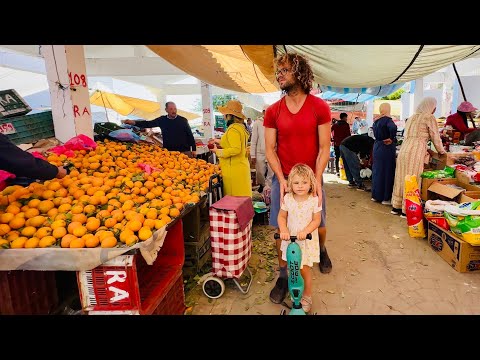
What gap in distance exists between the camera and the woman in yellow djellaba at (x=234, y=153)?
443cm

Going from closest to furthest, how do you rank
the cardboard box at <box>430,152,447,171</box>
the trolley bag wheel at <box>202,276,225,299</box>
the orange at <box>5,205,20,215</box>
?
the orange at <box>5,205,20,215</box>
the trolley bag wheel at <box>202,276,225,299</box>
the cardboard box at <box>430,152,447,171</box>

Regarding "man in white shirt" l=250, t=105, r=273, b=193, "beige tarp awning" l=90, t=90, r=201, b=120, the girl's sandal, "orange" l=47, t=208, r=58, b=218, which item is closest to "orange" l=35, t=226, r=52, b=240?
"orange" l=47, t=208, r=58, b=218

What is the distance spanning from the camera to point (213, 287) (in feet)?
10.7

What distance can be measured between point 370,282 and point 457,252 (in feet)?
3.67

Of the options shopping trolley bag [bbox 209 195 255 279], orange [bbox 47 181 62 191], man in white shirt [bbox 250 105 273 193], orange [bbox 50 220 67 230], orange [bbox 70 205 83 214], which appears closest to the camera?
orange [bbox 50 220 67 230]

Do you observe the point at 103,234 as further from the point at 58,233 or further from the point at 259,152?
the point at 259,152

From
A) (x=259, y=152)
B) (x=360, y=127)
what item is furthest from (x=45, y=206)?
(x=360, y=127)

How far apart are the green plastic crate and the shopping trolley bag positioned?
9.38 feet

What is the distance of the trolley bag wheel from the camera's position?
324cm

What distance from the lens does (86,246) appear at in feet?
7.45

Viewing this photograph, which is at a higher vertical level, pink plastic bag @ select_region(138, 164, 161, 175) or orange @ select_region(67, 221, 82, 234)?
pink plastic bag @ select_region(138, 164, 161, 175)

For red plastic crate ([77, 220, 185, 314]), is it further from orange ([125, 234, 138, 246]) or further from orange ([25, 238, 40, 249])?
orange ([25, 238, 40, 249])
